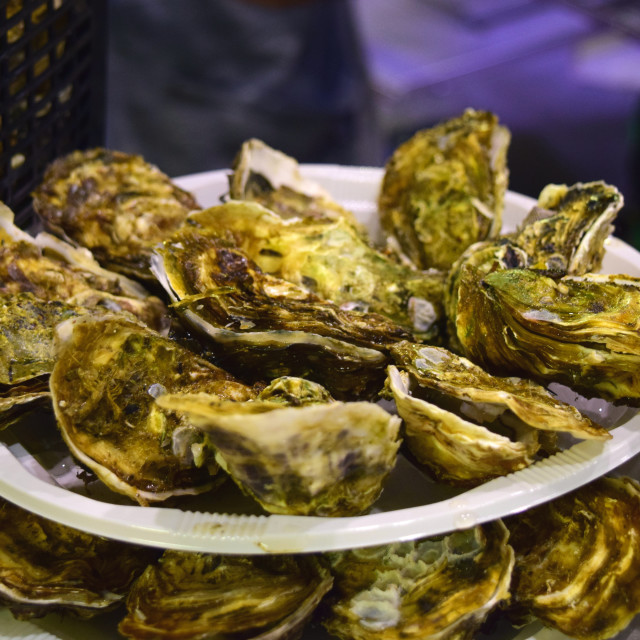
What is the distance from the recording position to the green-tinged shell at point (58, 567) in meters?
0.80

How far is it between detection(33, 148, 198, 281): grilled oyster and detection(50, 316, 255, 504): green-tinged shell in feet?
0.99

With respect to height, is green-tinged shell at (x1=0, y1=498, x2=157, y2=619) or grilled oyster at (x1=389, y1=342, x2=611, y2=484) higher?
grilled oyster at (x1=389, y1=342, x2=611, y2=484)

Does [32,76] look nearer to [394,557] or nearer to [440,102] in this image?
[394,557]

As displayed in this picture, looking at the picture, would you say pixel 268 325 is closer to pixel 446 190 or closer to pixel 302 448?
pixel 302 448

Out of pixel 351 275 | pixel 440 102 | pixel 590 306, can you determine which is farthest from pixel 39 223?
pixel 440 102

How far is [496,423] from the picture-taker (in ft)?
2.79

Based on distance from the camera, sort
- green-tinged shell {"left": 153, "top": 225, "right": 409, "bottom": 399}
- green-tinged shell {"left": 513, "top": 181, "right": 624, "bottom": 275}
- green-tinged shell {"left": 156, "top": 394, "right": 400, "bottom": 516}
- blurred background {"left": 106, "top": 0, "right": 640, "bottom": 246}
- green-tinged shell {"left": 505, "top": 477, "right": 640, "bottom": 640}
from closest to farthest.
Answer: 1. green-tinged shell {"left": 156, "top": 394, "right": 400, "bottom": 516}
2. green-tinged shell {"left": 505, "top": 477, "right": 640, "bottom": 640}
3. green-tinged shell {"left": 153, "top": 225, "right": 409, "bottom": 399}
4. green-tinged shell {"left": 513, "top": 181, "right": 624, "bottom": 275}
5. blurred background {"left": 106, "top": 0, "right": 640, "bottom": 246}

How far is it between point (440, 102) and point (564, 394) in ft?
7.86

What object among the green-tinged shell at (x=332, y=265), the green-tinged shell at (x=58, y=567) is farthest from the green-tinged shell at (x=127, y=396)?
the green-tinged shell at (x=332, y=265)

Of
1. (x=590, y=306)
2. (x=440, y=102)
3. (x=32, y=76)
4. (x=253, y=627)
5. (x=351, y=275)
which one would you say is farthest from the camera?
(x=440, y=102)

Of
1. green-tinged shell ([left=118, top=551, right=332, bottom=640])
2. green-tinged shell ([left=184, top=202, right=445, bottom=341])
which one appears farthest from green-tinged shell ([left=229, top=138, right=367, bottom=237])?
green-tinged shell ([left=118, top=551, right=332, bottom=640])

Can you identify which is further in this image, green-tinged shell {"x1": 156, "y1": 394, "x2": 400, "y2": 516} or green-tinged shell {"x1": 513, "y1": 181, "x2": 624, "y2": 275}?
green-tinged shell {"x1": 513, "y1": 181, "x2": 624, "y2": 275}

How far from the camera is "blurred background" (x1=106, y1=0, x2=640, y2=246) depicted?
287 cm

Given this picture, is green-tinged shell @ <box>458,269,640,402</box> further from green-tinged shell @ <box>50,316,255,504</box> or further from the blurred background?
the blurred background
